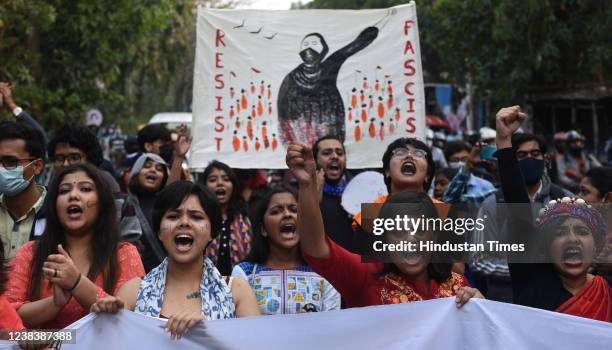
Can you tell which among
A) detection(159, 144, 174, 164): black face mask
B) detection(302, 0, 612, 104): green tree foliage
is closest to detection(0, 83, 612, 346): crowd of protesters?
detection(159, 144, 174, 164): black face mask

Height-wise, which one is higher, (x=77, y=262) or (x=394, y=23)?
(x=394, y=23)

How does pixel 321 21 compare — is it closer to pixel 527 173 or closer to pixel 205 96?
pixel 205 96

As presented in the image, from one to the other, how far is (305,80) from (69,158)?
6.32 ft

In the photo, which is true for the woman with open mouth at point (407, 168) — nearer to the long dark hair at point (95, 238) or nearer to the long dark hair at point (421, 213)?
the long dark hair at point (421, 213)

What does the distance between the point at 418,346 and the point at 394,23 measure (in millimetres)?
3791

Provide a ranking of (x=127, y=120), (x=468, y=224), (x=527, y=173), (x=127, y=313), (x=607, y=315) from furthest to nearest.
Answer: (x=127, y=120), (x=527, y=173), (x=468, y=224), (x=607, y=315), (x=127, y=313)

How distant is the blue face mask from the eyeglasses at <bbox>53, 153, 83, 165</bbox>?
0.78m

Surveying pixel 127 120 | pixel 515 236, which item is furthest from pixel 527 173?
pixel 127 120

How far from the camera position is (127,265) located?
4.05 meters

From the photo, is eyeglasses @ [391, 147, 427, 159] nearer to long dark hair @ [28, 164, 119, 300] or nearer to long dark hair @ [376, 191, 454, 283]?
long dark hair @ [376, 191, 454, 283]

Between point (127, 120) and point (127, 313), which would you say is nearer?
point (127, 313)

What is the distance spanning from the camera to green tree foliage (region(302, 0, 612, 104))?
554 inches

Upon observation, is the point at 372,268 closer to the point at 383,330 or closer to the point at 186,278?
the point at 383,330

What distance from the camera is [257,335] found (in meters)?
3.64
